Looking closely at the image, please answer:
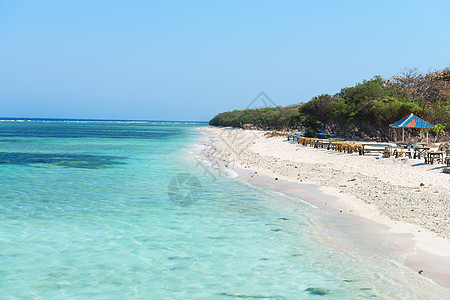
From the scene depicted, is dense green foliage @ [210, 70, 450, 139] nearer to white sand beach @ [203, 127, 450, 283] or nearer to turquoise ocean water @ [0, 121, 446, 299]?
white sand beach @ [203, 127, 450, 283]

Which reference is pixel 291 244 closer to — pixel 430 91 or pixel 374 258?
pixel 374 258

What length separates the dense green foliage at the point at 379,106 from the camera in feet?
125

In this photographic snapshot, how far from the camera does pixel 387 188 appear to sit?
15773mm

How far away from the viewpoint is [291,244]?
9750 millimetres

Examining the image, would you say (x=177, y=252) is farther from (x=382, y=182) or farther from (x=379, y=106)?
(x=379, y=106)

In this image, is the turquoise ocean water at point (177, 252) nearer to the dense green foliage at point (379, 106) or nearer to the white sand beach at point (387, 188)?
the white sand beach at point (387, 188)

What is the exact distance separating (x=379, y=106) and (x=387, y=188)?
84.7ft

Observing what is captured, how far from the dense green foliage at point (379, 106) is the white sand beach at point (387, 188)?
1380cm

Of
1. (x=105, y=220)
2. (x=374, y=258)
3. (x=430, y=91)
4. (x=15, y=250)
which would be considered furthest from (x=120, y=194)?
(x=430, y=91)

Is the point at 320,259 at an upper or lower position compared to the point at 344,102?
lower

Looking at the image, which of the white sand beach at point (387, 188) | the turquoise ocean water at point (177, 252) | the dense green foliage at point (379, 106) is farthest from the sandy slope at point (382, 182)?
the dense green foliage at point (379, 106)

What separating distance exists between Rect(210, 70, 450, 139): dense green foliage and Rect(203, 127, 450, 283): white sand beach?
13.8 m

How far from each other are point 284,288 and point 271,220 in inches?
183

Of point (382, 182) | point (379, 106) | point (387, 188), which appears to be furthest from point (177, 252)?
point (379, 106)
